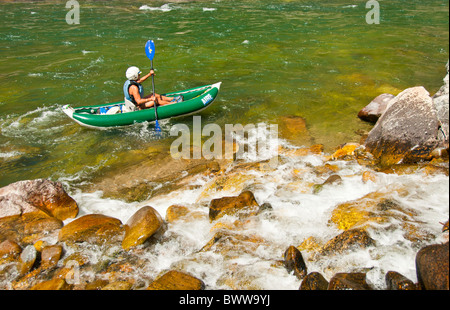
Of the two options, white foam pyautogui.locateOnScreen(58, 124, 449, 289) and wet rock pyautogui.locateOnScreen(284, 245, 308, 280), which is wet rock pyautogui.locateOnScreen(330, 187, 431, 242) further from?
wet rock pyautogui.locateOnScreen(284, 245, 308, 280)

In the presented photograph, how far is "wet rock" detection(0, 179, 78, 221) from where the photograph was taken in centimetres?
595

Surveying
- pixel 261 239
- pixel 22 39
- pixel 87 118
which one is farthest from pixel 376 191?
pixel 22 39

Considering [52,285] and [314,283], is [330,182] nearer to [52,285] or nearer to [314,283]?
[314,283]

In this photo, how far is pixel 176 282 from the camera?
4281mm

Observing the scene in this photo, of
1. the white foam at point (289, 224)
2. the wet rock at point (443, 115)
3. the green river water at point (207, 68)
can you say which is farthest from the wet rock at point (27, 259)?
the wet rock at point (443, 115)

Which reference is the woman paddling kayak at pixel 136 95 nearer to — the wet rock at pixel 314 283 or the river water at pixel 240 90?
the river water at pixel 240 90

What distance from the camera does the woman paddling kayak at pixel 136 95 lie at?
8.80 metres

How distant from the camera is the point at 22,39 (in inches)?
712

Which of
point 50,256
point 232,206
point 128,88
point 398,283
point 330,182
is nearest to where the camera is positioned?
point 398,283

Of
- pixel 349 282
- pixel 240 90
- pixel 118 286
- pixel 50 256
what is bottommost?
pixel 118 286

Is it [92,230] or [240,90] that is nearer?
[92,230]

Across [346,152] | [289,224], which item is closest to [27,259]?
[289,224]

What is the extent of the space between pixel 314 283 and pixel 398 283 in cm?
88

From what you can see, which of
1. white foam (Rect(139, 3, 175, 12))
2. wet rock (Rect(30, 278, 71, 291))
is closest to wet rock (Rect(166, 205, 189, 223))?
wet rock (Rect(30, 278, 71, 291))
